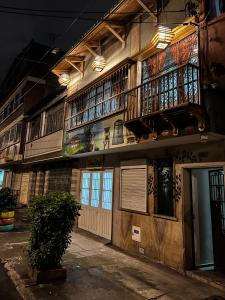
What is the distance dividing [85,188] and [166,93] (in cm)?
756

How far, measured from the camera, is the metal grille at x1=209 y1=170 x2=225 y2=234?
7.06 meters

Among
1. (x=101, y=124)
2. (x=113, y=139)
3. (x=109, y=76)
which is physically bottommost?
(x=113, y=139)

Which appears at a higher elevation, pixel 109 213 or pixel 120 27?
pixel 120 27

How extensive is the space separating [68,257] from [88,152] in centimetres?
459

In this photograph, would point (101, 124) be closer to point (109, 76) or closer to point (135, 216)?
point (109, 76)

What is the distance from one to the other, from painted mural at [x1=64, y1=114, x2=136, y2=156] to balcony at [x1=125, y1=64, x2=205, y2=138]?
846 millimetres

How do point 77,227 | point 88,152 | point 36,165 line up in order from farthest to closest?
point 36,165
point 77,227
point 88,152

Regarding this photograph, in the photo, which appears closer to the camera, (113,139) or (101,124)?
(113,139)

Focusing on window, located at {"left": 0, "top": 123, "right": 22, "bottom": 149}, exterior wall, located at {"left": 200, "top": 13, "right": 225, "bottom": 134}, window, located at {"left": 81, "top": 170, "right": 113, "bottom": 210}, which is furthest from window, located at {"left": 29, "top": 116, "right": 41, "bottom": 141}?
exterior wall, located at {"left": 200, "top": 13, "right": 225, "bottom": 134}

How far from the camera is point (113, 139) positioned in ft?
30.8

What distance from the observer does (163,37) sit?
23.3 feet

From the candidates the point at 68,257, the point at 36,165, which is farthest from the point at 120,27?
the point at 36,165

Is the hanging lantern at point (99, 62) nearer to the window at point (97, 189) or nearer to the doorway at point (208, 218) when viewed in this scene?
Answer: the window at point (97, 189)

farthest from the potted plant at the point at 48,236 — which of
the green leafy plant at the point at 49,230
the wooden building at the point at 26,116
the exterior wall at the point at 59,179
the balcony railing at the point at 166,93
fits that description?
the wooden building at the point at 26,116
